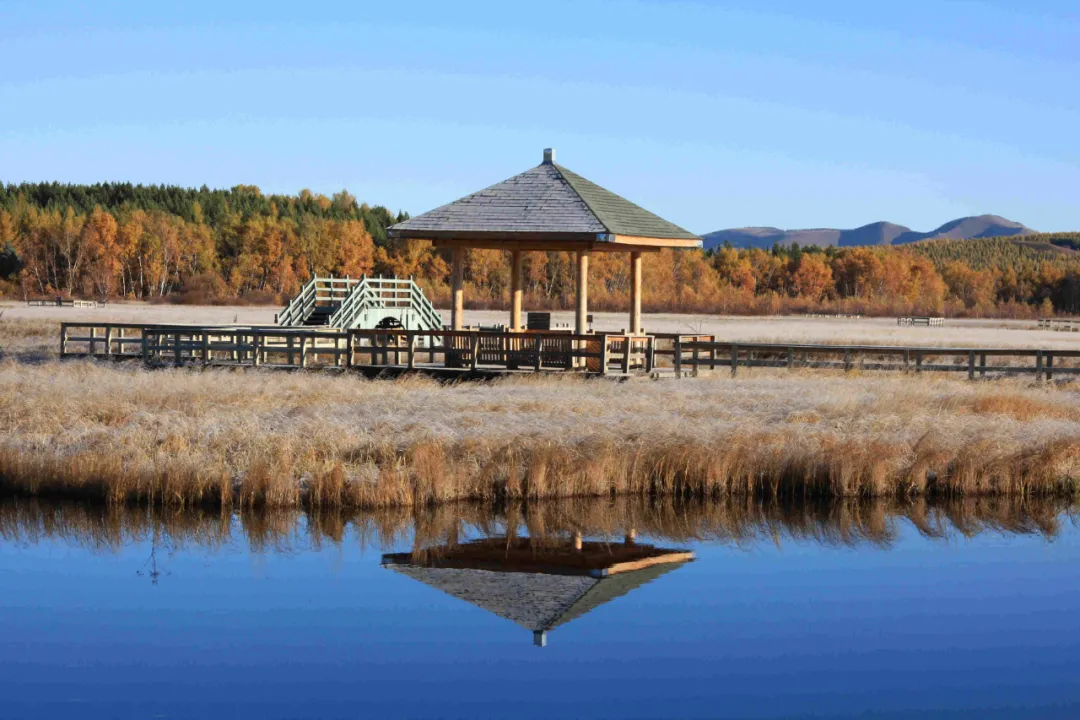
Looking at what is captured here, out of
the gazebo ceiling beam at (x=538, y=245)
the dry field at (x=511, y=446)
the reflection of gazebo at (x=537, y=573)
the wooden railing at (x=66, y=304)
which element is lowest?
the reflection of gazebo at (x=537, y=573)

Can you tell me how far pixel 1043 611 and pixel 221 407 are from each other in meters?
13.8

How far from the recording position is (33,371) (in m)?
29.9

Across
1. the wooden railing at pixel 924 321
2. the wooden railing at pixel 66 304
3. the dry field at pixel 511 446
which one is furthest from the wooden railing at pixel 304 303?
the wooden railing at pixel 66 304

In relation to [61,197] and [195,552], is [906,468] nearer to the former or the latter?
[195,552]

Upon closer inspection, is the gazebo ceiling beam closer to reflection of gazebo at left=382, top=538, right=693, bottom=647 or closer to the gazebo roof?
the gazebo roof

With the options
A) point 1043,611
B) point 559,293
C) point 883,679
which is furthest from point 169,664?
point 559,293

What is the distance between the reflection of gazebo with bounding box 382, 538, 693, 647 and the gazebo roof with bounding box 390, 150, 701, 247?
553 inches

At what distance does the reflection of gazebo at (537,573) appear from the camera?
13992 millimetres

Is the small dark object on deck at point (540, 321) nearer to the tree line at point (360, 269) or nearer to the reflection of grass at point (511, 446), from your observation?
the reflection of grass at point (511, 446)

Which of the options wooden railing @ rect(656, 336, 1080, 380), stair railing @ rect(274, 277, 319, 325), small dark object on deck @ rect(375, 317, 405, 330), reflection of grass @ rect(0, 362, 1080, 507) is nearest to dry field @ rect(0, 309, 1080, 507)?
reflection of grass @ rect(0, 362, 1080, 507)

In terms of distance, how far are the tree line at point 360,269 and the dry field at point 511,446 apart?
73.1m

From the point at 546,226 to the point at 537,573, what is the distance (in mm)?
15683

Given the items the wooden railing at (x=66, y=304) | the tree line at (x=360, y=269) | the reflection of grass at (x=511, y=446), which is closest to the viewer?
the reflection of grass at (x=511, y=446)

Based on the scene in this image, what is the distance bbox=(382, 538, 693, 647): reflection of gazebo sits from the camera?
1399 cm
